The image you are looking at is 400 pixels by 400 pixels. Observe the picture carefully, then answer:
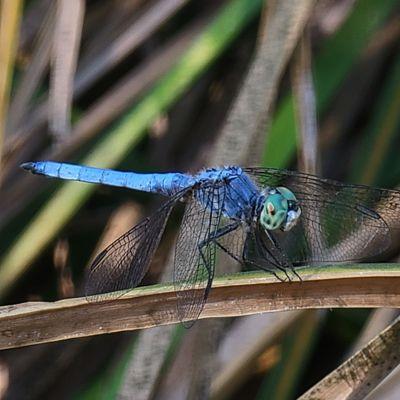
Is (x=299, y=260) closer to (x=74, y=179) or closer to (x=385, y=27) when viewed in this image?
(x=74, y=179)

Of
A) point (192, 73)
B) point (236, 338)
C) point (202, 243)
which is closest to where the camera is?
point (202, 243)

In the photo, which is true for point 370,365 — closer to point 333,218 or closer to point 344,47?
point 333,218

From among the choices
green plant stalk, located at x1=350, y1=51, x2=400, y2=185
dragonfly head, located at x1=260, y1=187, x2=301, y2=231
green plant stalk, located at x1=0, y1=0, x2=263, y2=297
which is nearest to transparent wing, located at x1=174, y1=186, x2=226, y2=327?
dragonfly head, located at x1=260, y1=187, x2=301, y2=231

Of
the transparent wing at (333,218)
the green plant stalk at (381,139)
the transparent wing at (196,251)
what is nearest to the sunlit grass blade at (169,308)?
the transparent wing at (196,251)

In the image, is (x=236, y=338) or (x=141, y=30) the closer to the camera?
(x=236, y=338)

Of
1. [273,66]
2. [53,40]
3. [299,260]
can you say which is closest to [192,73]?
[273,66]

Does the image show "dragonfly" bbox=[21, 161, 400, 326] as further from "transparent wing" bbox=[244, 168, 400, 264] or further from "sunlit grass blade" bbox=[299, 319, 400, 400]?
"sunlit grass blade" bbox=[299, 319, 400, 400]
